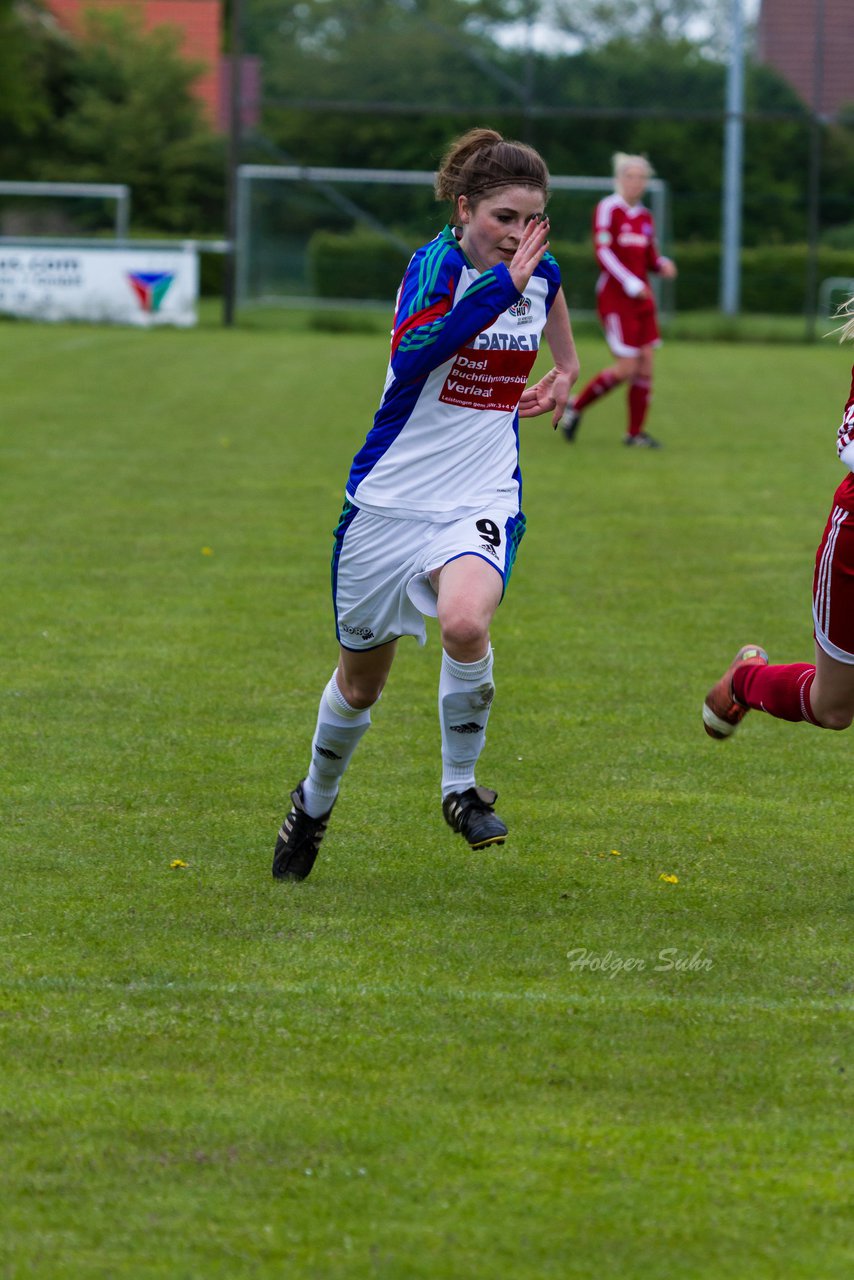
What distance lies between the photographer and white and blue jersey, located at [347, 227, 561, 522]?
15.0ft

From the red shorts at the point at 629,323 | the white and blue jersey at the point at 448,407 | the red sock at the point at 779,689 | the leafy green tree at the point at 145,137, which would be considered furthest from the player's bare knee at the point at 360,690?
the leafy green tree at the point at 145,137

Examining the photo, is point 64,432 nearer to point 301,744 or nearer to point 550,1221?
point 301,744

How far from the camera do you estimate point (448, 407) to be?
473 centimetres

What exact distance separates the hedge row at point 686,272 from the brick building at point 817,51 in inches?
96.6

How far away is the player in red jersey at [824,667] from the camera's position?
14.9 feet

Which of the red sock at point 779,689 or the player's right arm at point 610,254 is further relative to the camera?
the player's right arm at point 610,254

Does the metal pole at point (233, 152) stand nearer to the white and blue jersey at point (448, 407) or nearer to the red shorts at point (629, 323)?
the red shorts at point (629, 323)

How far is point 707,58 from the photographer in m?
29.0

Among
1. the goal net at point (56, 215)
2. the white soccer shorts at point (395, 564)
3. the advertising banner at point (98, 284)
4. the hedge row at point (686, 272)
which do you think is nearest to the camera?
the white soccer shorts at point (395, 564)

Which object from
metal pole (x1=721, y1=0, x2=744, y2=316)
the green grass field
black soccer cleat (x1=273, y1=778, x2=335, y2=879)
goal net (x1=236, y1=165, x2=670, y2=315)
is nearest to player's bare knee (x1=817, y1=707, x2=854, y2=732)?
the green grass field

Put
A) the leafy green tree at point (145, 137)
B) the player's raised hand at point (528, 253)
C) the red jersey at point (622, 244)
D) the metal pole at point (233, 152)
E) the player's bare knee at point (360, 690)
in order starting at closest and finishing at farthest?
1. the player's raised hand at point (528, 253)
2. the player's bare knee at point (360, 690)
3. the red jersey at point (622, 244)
4. the metal pole at point (233, 152)
5. the leafy green tree at point (145, 137)

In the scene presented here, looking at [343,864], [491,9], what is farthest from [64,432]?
[491,9]

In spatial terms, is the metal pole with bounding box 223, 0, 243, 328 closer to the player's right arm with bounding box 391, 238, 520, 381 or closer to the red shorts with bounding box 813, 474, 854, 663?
the player's right arm with bounding box 391, 238, 520, 381

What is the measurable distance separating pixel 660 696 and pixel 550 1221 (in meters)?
4.16
